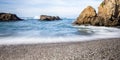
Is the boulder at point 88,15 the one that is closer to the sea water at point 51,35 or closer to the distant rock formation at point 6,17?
the sea water at point 51,35

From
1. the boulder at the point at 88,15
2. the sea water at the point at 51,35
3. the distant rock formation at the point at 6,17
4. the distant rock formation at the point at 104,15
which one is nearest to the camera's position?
the sea water at the point at 51,35

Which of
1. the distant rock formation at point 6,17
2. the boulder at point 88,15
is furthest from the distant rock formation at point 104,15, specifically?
the distant rock formation at point 6,17

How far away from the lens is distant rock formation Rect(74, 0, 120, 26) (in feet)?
156

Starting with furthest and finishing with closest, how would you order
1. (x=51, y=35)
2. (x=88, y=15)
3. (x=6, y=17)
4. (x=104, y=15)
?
(x=6, y=17), (x=88, y=15), (x=104, y=15), (x=51, y=35)

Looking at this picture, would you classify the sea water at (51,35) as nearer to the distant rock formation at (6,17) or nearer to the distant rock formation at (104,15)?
the distant rock formation at (104,15)

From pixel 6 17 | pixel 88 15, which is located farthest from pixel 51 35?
pixel 6 17

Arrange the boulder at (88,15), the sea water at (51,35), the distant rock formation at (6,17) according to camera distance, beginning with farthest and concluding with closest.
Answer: the distant rock formation at (6,17)
the boulder at (88,15)
the sea water at (51,35)

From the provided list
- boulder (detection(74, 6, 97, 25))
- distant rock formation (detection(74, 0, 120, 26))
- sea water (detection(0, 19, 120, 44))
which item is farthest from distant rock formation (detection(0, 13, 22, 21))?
sea water (detection(0, 19, 120, 44))

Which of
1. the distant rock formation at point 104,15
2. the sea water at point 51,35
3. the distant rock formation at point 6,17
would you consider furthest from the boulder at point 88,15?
the distant rock formation at point 6,17

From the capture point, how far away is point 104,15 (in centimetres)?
4850

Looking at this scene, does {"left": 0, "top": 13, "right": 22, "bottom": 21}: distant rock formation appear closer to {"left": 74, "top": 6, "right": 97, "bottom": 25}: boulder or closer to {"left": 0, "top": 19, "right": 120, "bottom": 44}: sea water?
{"left": 74, "top": 6, "right": 97, "bottom": 25}: boulder

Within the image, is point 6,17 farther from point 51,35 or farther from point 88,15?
point 51,35

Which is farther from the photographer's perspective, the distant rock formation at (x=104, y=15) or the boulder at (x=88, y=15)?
the boulder at (x=88, y=15)

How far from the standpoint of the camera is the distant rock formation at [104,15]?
4756cm
